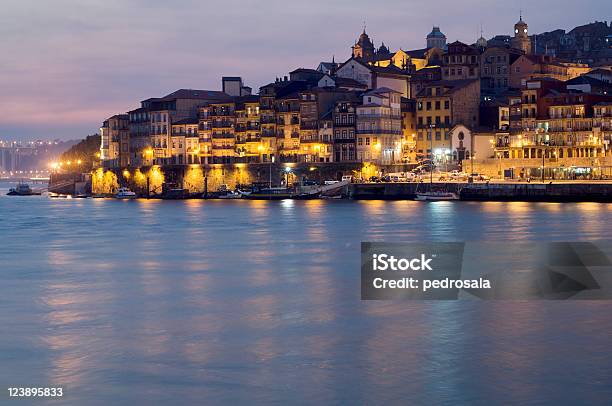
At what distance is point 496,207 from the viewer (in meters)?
73.1

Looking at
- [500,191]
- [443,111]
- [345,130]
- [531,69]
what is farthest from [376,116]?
[531,69]

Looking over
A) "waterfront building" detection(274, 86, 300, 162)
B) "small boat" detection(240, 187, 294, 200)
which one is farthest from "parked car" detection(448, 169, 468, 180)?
"waterfront building" detection(274, 86, 300, 162)

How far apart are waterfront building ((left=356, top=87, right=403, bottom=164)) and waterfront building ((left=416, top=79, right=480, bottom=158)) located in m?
2.68

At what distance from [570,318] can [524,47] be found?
115881mm

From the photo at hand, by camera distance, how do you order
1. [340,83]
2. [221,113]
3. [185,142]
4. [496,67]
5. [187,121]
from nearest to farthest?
[340,83]
[221,113]
[185,142]
[187,121]
[496,67]

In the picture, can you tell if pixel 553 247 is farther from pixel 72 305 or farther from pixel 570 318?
pixel 72 305

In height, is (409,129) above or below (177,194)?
above

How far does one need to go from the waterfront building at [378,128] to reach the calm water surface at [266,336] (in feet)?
153

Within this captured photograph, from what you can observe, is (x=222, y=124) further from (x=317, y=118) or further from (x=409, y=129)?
(x=409, y=129)

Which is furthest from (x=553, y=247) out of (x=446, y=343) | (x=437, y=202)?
(x=437, y=202)

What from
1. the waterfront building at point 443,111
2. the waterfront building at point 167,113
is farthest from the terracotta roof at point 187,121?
the waterfront building at point 443,111

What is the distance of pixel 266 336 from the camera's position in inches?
953

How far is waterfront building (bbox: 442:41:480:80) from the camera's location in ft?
342

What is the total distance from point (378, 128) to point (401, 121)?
17.2 ft
